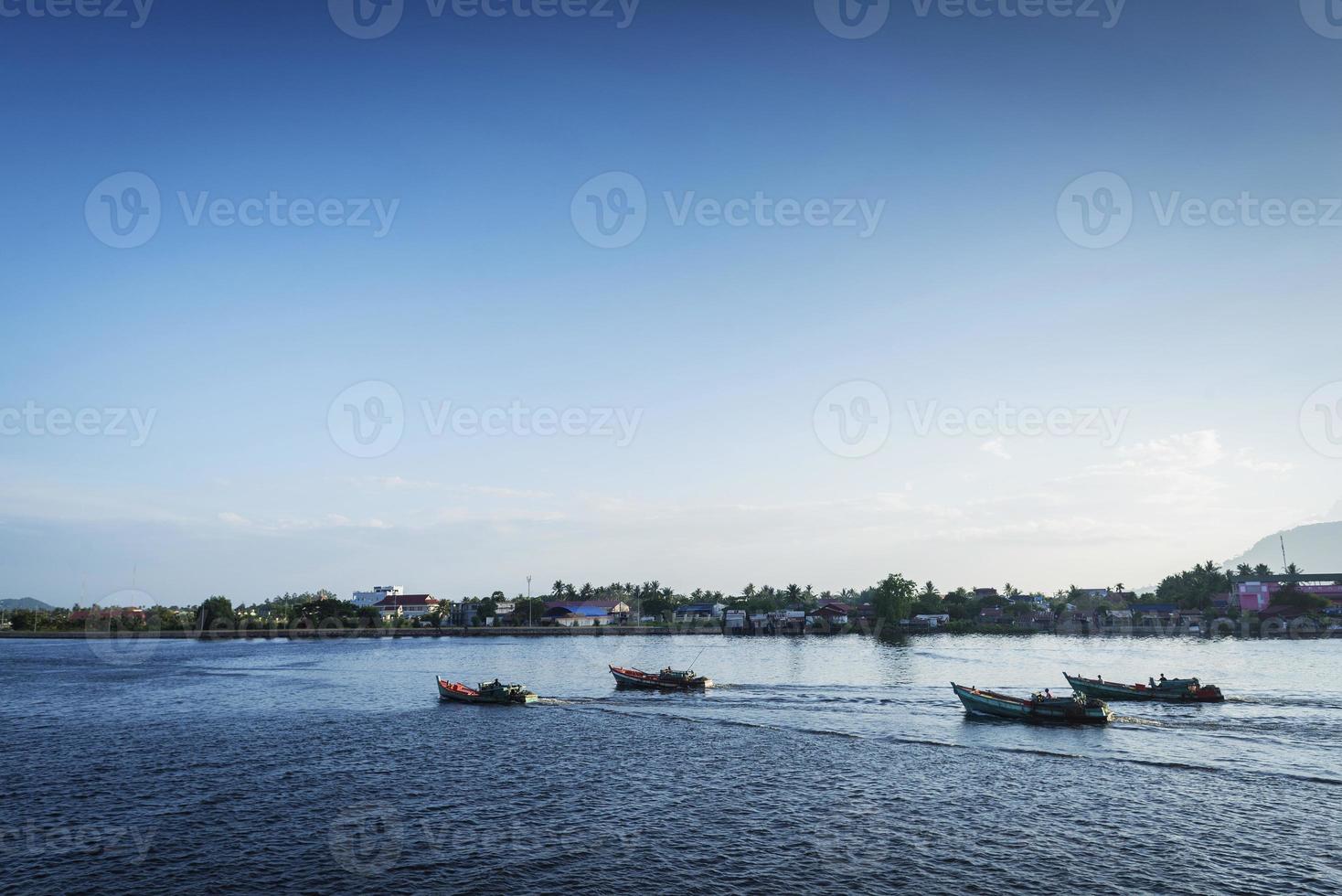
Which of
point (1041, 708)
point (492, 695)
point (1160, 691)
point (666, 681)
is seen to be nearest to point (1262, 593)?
point (1160, 691)

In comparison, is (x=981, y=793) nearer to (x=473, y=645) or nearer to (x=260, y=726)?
(x=260, y=726)

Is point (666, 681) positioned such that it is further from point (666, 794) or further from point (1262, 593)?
point (1262, 593)

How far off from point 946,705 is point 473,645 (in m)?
128

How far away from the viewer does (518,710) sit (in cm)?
7131

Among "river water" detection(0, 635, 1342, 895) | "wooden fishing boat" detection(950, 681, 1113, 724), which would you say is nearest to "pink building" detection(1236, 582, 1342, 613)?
"river water" detection(0, 635, 1342, 895)

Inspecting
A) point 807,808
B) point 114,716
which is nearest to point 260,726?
point 114,716

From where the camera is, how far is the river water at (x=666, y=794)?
2956 cm

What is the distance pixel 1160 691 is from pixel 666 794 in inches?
2195

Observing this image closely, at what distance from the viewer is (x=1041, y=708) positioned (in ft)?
202

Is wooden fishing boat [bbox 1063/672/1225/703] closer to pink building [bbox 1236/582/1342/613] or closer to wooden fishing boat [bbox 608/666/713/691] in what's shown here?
wooden fishing boat [bbox 608/666/713/691]

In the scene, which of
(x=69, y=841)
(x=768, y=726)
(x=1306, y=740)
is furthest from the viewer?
(x=768, y=726)

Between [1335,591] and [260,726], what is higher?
[1335,591]

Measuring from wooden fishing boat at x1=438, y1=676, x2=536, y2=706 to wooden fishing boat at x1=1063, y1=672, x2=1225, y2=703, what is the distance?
5205 centimetres

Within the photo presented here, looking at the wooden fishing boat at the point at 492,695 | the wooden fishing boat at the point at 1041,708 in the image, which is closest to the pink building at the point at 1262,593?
the wooden fishing boat at the point at 1041,708
